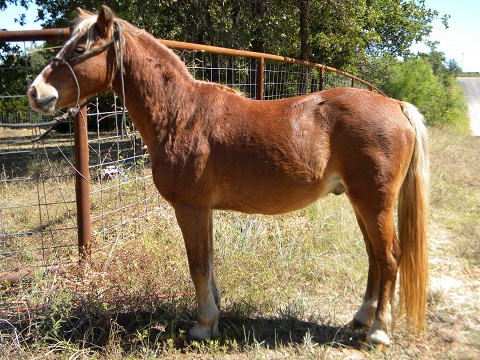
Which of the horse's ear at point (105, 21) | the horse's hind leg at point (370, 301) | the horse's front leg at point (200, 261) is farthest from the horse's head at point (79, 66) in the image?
the horse's hind leg at point (370, 301)

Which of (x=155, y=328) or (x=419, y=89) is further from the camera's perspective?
(x=419, y=89)

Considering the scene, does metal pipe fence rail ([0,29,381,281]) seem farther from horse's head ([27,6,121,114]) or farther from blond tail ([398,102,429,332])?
blond tail ([398,102,429,332])

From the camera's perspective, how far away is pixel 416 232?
2.75 metres

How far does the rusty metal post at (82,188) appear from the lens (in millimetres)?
3646

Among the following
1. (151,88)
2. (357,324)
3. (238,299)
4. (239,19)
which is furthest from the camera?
(239,19)

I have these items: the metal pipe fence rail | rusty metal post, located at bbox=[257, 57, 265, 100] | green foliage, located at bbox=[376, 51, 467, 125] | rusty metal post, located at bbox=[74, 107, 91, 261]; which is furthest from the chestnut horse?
green foliage, located at bbox=[376, 51, 467, 125]

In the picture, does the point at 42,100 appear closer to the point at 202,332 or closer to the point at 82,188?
the point at 82,188

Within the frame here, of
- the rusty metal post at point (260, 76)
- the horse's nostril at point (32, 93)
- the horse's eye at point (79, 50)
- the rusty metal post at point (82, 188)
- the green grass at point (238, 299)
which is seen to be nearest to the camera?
the horse's nostril at point (32, 93)

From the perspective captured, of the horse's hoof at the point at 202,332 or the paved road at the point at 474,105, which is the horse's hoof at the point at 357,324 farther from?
the paved road at the point at 474,105

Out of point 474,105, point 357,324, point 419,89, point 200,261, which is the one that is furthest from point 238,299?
point 474,105

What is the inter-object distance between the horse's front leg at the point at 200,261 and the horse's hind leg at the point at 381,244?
3.49 feet

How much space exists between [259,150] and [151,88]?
90 cm

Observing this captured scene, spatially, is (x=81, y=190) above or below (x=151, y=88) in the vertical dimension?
below

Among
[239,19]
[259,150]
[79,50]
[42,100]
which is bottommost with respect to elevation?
[259,150]
